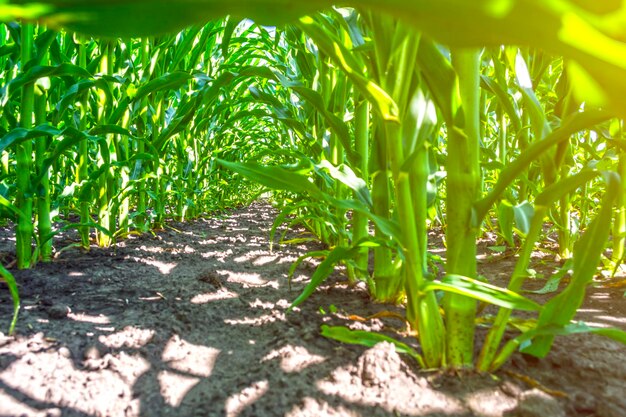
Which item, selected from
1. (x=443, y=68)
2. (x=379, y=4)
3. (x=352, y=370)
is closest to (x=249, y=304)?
(x=352, y=370)

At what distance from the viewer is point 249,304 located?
1.29 meters

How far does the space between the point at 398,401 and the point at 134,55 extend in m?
3.04

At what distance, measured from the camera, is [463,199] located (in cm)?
74

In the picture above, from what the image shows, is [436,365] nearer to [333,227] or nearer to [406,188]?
[406,188]

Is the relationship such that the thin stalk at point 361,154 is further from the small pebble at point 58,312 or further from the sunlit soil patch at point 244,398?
the small pebble at point 58,312

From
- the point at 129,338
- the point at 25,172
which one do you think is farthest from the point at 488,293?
the point at 25,172

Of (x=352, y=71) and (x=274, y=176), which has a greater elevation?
(x=352, y=71)

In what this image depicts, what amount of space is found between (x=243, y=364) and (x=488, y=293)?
0.52m

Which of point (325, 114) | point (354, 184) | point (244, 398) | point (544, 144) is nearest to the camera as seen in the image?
point (544, 144)

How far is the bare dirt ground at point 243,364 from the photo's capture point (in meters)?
0.68

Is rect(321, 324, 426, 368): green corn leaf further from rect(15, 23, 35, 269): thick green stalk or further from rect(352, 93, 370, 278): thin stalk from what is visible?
rect(15, 23, 35, 269): thick green stalk

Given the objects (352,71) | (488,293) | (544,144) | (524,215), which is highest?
(352,71)

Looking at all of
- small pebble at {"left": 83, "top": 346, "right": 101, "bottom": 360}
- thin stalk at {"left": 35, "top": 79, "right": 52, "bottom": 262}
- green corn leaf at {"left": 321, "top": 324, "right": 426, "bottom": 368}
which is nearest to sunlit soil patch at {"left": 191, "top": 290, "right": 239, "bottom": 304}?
small pebble at {"left": 83, "top": 346, "right": 101, "bottom": 360}

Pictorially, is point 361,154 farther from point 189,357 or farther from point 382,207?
point 189,357
